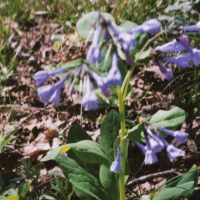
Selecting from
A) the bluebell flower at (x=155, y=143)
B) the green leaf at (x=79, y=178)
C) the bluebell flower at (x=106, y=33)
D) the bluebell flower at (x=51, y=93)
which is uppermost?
the bluebell flower at (x=106, y=33)

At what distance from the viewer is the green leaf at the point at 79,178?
1324 millimetres

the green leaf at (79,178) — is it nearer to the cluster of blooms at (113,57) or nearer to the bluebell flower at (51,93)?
the bluebell flower at (51,93)

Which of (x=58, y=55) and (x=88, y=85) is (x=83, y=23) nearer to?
(x=88, y=85)

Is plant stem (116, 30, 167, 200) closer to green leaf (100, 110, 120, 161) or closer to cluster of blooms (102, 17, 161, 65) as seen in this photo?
cluster of blooms (102, 17, 161, 65)

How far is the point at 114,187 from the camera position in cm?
146

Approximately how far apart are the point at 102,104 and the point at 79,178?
80 cm

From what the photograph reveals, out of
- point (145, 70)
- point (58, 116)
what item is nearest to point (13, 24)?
point (58, 116)

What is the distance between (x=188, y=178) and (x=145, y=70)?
4.09 feet

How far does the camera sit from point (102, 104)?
203 cm

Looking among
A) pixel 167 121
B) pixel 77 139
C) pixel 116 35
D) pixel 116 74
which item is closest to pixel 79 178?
pixel 77 139

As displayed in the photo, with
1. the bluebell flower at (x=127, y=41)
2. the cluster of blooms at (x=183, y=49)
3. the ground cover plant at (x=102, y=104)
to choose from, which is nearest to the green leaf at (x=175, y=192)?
the ground cover plant at (x=102, y=104)

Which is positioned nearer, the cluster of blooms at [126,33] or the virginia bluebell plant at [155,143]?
the cluster of blooms at [126,33]

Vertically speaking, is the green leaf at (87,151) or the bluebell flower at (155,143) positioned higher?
the bluebell flower at (155,143)

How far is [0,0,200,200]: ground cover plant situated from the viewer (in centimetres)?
109
